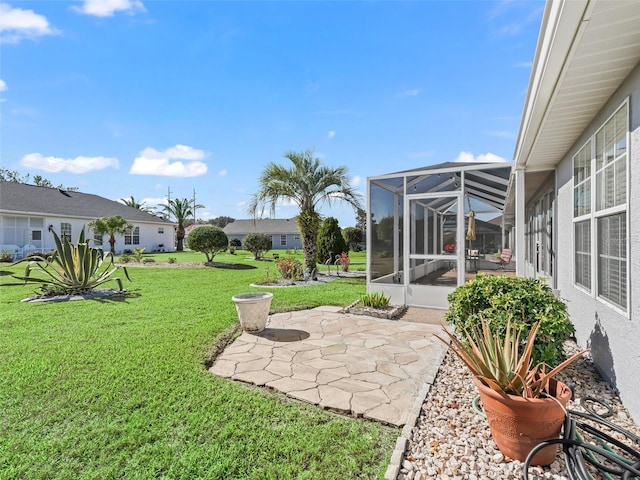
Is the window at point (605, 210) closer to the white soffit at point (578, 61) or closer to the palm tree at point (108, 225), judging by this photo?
the white soffit at point (578, 61)

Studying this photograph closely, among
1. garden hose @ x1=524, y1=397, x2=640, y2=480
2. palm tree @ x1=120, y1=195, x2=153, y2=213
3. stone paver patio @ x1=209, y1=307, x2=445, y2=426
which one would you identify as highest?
palm tree @ x1=120, y1=195, x2=153, y2=213

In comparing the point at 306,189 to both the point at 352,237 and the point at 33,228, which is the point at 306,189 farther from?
the point at 33,228

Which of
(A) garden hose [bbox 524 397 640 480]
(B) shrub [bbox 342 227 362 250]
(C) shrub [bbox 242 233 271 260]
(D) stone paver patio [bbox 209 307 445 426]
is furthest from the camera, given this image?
(B) shrub [bbox 342 227 362 250]

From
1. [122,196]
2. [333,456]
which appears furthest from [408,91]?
[122,196]

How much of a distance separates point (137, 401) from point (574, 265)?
6.18m

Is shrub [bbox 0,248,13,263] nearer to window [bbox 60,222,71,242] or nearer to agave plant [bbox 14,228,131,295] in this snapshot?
window [bbox 60,222,71,242]

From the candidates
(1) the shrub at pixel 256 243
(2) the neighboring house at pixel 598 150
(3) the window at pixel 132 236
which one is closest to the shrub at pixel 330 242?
(1) the shrub at pixel 256 243

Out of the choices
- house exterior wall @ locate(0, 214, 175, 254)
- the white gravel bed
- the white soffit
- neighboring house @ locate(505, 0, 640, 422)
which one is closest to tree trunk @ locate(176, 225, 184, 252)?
house exterior wall @ locate(0, 214, 175, 254)

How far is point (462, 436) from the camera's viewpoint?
2.53 metres

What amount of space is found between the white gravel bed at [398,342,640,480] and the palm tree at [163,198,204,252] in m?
38.1

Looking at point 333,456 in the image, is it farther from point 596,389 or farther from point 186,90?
point 186,90

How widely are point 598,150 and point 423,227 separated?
5016 mm

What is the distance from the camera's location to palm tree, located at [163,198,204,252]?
3716 cm

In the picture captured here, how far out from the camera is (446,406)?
3037 millimetres
